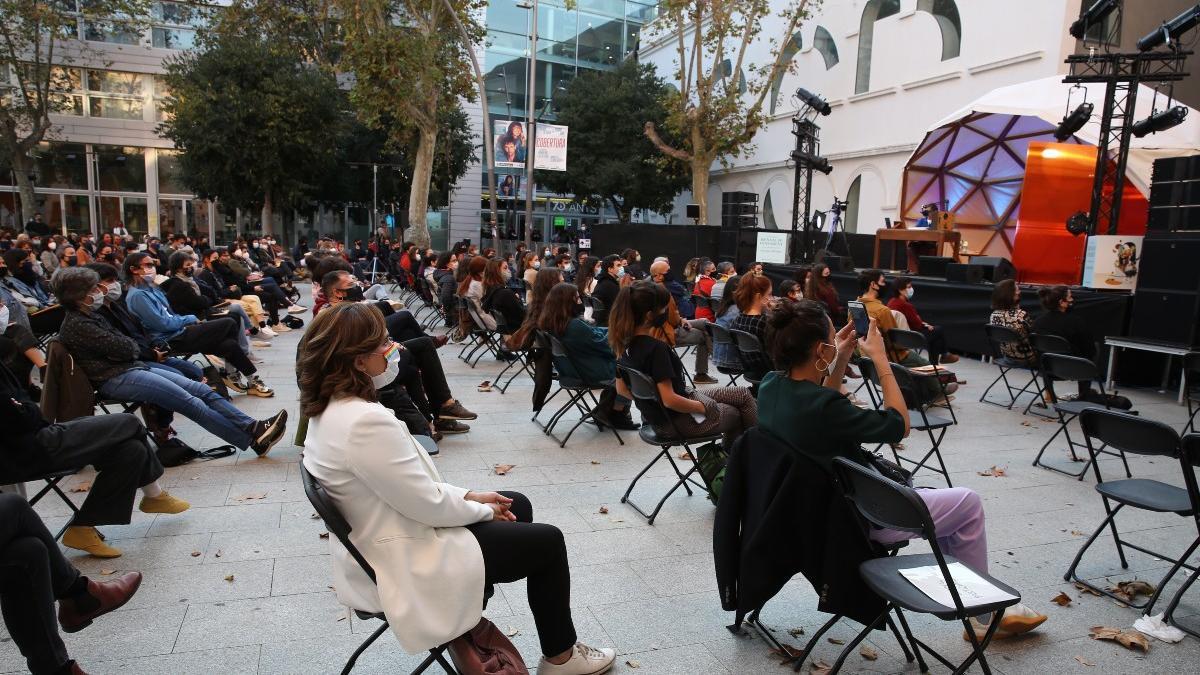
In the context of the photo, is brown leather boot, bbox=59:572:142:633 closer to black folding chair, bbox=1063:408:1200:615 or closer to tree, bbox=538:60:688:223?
black folding chair, bbox=1063:408:1200:615

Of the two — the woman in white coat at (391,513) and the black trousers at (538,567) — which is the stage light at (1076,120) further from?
the woman in white coat at (391,513)

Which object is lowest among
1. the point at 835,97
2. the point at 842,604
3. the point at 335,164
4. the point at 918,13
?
the point at 842,604

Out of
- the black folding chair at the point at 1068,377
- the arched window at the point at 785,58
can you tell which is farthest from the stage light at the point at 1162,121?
the arched window at the point at 785,58

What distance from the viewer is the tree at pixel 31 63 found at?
22.8 metres

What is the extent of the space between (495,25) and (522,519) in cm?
3595

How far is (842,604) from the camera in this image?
104 inches

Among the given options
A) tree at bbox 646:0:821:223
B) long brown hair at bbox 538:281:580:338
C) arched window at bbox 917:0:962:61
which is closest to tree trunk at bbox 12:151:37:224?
tree at bbox 646:0:821:223

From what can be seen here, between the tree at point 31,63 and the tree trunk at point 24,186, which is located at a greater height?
the tree at point 31,63

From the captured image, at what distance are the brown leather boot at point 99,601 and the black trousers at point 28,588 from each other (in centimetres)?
29

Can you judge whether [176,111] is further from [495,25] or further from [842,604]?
[842,604]

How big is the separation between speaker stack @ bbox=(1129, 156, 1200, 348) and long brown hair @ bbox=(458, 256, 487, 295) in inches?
302

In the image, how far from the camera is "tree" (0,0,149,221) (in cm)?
2277

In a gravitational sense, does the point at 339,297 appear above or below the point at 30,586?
above

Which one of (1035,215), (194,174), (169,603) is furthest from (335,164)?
(169,603)
